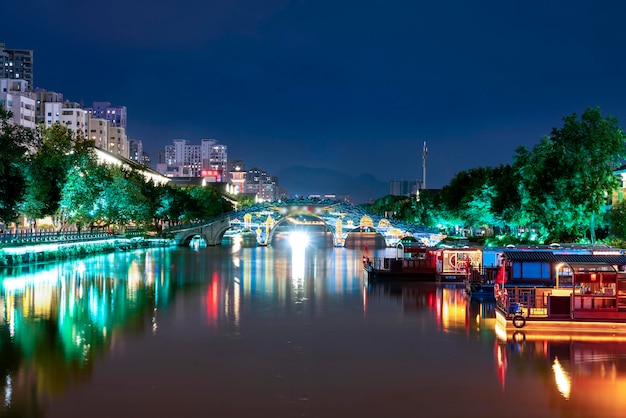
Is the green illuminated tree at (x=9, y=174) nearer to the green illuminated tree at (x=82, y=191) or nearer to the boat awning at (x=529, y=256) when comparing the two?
the green illuminated tree at (x=82, y=191)

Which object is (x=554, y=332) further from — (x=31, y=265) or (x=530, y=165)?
(x=31, y=265)

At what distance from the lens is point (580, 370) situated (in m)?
28.1

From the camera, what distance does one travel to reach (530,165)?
73125 mm

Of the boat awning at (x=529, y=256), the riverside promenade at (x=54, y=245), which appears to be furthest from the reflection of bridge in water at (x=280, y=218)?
the boat awning at (x=529, y=256)

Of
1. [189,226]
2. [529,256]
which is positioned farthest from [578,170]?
[189,226]

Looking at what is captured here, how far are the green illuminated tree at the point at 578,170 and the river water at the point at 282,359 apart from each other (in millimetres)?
21004

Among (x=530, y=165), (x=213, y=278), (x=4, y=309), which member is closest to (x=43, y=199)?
(x=213, y=278)

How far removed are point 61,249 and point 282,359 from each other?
60095 millimetres

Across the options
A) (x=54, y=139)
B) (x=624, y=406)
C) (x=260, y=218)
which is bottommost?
(x=624, y=406)

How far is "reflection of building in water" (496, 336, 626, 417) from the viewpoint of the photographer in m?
23.4

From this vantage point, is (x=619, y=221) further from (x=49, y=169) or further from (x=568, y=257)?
(x=49, y=169)

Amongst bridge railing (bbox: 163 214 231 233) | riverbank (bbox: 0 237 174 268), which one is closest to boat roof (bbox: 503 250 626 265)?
riverbank (bbox: 0 237 174 268)

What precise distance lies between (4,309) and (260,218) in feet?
326

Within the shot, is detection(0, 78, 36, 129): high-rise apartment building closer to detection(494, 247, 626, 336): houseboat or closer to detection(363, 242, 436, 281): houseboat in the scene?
detection(363, 242, 436, 281): houseboat
